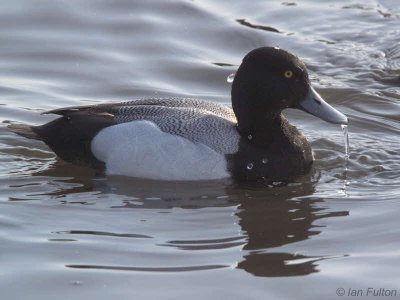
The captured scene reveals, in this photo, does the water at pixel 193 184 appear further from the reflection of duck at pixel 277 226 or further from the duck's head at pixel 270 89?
the duck's head at pixel 270 89

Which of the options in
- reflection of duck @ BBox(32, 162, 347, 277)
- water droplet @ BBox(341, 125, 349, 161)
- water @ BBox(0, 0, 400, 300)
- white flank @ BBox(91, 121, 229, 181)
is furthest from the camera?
→ water droplet @ BBox(341, 125, 349, 161)

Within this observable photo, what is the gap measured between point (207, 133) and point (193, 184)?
15.7 inches

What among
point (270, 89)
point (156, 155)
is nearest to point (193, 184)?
point (156, 155)

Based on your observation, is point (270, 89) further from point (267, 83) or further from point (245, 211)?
point (245, 211)

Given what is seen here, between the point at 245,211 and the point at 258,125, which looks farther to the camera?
the point at 258,125

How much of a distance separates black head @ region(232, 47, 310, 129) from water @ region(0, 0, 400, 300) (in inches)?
23.7

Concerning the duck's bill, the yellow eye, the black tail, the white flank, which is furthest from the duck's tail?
the duck's bill

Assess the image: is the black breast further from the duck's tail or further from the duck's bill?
the duck's tail

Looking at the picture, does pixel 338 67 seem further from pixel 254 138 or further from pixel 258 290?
pixel 258 290

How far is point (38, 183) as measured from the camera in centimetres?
763

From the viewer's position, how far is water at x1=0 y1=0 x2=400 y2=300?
585 cm

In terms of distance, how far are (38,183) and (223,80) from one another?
9.88 feet

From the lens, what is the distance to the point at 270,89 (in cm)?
781

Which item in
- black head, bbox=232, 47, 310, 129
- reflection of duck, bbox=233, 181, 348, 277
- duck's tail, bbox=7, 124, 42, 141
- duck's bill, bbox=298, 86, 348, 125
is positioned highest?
black head, bbox=232, 47, 310, 129
